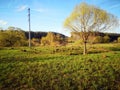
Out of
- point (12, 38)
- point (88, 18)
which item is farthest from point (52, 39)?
point (88, 18)

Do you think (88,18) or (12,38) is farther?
(12,38)

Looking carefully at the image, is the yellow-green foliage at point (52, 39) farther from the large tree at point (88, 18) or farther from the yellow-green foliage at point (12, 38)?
the large tree at point (88, 18)

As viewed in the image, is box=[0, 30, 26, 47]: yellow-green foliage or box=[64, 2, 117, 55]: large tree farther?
box=[0, 30, 26, 47]: yellow-green foliage

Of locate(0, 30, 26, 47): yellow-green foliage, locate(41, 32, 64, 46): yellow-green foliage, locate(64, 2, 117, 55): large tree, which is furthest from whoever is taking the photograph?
locate(41, 32, 64, 46): yellow-green foliage

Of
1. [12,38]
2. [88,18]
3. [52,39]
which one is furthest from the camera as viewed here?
[52,39]

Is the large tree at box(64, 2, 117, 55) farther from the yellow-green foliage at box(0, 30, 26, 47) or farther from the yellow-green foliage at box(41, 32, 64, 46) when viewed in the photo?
the yellow-green foliage at box(41, 32, 64, 46)

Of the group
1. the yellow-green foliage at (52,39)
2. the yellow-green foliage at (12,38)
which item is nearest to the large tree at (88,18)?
the yellow-green foliage at (12,38)

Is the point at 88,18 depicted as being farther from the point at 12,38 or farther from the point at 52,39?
the point at 52,39

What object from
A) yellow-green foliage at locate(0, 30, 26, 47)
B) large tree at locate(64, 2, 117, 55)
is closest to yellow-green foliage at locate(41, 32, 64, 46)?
yellow-green foliage at locate(0, 30, 26, 47)

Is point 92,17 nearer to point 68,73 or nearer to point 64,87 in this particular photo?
point 68,73

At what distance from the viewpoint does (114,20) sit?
88.8 ft

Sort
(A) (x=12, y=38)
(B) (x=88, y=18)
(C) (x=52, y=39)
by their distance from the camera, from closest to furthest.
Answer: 1. (B) (x=88, y=18)
2. (A) (x=12, y=38)
3. (C) (x=52, y=39)

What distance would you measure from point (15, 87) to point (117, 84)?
6.89 m

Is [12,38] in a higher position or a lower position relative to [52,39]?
lower
